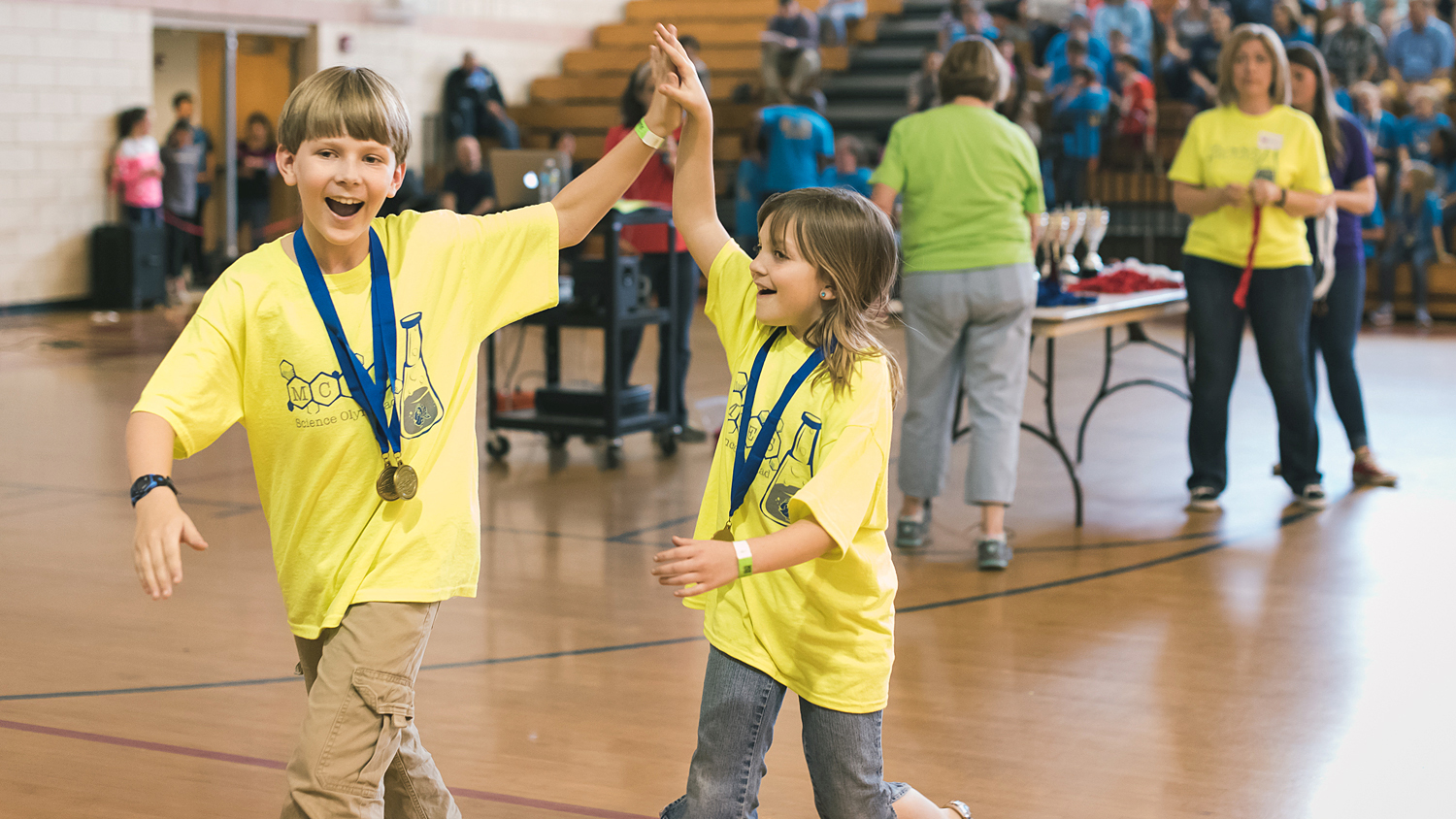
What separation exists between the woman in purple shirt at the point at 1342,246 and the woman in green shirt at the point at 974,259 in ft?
4.75

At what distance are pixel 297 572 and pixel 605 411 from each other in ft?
13.6

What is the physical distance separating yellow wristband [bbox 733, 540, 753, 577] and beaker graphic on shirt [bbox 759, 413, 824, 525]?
214 mm

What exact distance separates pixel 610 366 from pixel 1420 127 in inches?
371

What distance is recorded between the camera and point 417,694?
347cm

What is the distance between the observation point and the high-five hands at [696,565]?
5.88 ft

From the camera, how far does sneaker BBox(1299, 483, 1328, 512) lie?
18.2 ft

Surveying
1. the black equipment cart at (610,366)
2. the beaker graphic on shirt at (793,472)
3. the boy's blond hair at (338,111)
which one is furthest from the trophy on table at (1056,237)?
the boy's blond hair at (338,111)

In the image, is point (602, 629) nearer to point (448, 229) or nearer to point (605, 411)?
point (448, 229)

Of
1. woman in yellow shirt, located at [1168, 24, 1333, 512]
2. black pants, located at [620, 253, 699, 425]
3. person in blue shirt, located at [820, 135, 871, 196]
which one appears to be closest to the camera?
woman in yellow shirt, located at [1168, 24, 1333, 512]

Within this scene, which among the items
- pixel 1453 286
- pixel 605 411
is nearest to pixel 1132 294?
pixel 605 411

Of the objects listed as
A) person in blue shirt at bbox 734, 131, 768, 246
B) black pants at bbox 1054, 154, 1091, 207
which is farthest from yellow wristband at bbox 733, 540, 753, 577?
black pants at bbox 1054, 154, 1091, 207

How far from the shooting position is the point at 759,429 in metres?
2.16

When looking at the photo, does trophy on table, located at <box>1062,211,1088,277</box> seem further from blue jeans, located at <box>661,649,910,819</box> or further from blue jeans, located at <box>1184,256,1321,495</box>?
blue jeans, located at <box>661,649,910,819</box>

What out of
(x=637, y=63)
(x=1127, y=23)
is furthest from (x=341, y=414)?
(x=637, y=63)
